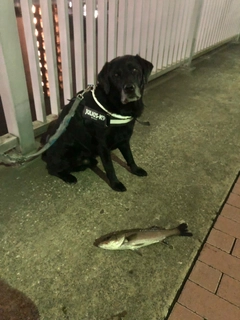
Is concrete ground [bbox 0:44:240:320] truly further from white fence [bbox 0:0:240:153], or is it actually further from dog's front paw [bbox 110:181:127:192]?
white fence [bbox 0:0:240:153]

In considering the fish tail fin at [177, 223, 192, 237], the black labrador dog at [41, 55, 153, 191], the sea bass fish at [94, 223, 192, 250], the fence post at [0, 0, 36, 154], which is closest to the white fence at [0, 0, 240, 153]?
the fence post at [0, 0, 36, 154]

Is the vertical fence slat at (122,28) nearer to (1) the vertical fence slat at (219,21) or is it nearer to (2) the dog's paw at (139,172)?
Answer: (2) the dog's paw at (139,172)

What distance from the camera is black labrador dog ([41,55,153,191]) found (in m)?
1.89

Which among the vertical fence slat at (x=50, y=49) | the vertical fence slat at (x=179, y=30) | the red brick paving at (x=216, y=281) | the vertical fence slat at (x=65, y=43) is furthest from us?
the vertical fence slat at (x=179, y=30)

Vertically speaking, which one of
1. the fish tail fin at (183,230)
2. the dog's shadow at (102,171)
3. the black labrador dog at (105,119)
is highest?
the black labrador dog at (105,119)

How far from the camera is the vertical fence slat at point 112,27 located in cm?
300

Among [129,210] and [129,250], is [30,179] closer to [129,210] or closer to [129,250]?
[129,210]

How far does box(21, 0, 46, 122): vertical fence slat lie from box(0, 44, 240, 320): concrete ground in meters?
0.63

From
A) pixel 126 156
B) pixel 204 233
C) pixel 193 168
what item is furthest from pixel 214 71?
pixel 204 233

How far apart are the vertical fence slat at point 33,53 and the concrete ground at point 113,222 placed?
2.06 ft

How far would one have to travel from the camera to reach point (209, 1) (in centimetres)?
471

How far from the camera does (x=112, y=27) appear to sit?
315cm

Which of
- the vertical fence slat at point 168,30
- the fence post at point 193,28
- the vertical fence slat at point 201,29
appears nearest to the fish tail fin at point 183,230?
the vertical fence slat at point 168,30

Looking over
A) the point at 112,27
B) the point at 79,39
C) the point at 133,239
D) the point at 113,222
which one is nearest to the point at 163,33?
the point at 112,27
